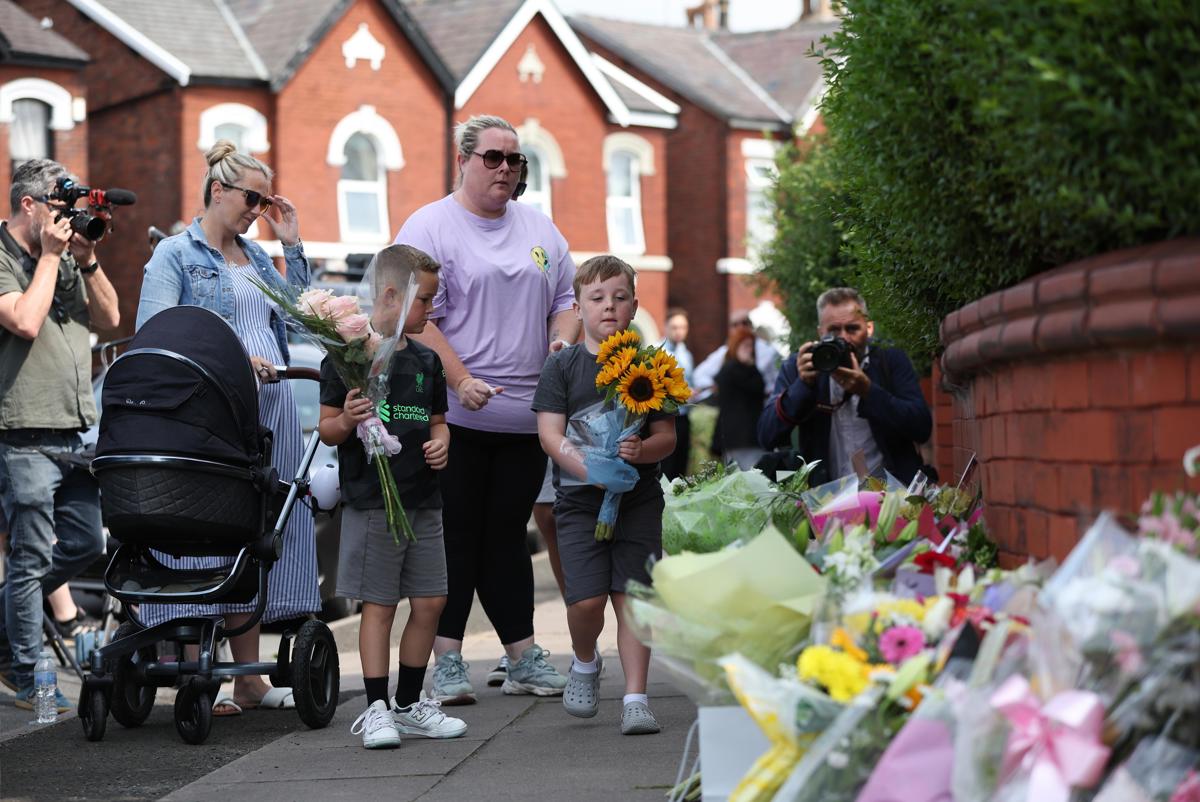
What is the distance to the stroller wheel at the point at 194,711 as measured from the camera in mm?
5883

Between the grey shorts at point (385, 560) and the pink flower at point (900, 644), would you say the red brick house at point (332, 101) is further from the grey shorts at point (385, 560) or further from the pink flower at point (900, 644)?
the pink flower at point (900, 644)

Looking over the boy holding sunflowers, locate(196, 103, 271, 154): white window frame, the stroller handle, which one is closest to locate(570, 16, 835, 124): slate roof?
locate(196, 103, 271, 154): white window frame

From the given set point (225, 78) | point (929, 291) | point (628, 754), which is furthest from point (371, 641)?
point (225, 78)

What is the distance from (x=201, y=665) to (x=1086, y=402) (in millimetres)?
3574

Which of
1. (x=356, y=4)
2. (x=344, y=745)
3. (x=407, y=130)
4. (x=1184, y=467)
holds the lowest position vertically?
(x=344, y=745)

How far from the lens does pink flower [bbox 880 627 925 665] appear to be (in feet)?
11.0

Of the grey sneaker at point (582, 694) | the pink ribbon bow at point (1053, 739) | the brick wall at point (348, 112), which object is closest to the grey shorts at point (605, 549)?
the grey sneaker at point (582, 694)

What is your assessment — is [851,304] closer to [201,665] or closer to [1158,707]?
[201,665]

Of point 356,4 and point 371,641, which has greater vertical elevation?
point 356,4

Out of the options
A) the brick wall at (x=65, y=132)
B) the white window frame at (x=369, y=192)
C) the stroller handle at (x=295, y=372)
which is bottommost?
the stroller handle at (x=295, y=372)

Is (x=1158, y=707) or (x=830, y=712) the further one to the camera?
(x=830, y=712)

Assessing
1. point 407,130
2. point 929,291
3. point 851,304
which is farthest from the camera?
point 407,130

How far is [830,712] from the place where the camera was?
329 cm

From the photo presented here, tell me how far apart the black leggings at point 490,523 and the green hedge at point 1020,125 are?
7.69 ft
